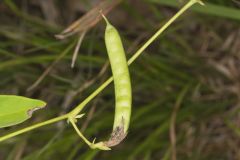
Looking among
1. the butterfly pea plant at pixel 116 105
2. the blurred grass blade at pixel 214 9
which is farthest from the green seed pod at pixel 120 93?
the blurred grass blade at pixel 214 9

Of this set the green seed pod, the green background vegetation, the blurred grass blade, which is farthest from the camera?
the green background vegetation

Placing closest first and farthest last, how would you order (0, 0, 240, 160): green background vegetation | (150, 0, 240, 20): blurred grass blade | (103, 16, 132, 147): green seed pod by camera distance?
(103, 16, 132, 147): green seed pod, (150, 0, 240, 20): blurred grass blade, (0, 0, 240, 160): green background vegetation

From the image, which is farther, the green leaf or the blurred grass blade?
the blurred grass blade

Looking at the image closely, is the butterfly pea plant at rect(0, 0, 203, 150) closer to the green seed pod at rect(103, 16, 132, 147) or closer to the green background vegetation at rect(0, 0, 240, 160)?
the green seed pod at rect(103, 16, 132, 147)

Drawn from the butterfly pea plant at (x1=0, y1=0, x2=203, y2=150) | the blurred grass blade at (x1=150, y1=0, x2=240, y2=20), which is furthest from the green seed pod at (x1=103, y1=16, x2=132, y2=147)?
the blurred grass blade at (x1=150, y1=0, x2=240, y2=20)

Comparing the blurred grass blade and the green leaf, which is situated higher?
the blurred grass blade

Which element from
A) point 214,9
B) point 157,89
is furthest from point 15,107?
point 157,89

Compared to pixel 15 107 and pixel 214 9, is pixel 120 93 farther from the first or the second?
pixel 214 9
